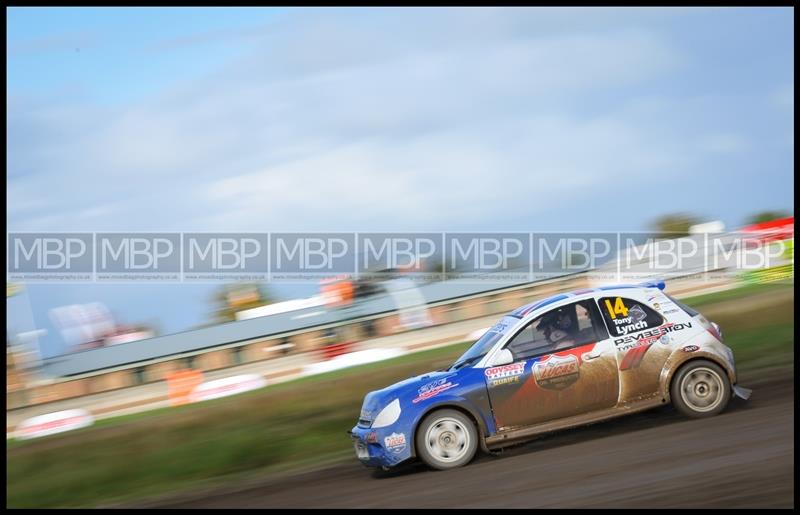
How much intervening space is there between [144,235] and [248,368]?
50.3 feet

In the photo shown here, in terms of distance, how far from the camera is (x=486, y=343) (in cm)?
929

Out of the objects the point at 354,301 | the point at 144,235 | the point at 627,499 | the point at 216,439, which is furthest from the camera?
the point at 354,301

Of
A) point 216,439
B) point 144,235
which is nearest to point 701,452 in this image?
point 216,439

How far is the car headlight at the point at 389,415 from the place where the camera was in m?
8.72

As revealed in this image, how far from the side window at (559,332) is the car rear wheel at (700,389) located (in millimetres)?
945

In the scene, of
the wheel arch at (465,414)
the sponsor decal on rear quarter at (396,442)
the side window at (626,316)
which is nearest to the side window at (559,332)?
the side window at (626,316)

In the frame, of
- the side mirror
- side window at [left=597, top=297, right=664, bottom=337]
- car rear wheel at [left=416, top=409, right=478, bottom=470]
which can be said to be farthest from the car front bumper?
side window at [left=597, top=297, right=664, bottom=337]

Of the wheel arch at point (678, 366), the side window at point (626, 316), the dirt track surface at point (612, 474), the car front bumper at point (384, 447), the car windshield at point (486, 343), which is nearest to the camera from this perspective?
the dirt track surface at point (612, 474)

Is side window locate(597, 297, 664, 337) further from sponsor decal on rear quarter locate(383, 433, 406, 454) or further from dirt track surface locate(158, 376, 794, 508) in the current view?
sponsor decal on rear quarter locate(383, 433, 406, 454)

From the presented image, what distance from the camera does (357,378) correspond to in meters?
15.3

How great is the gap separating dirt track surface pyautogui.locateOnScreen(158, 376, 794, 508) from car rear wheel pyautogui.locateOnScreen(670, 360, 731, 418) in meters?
0.15

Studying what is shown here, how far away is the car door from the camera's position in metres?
8.78

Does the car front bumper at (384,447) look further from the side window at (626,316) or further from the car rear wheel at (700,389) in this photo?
the car rear wheel at (700,389)

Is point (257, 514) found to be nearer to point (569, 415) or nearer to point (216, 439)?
point (569, 415)
